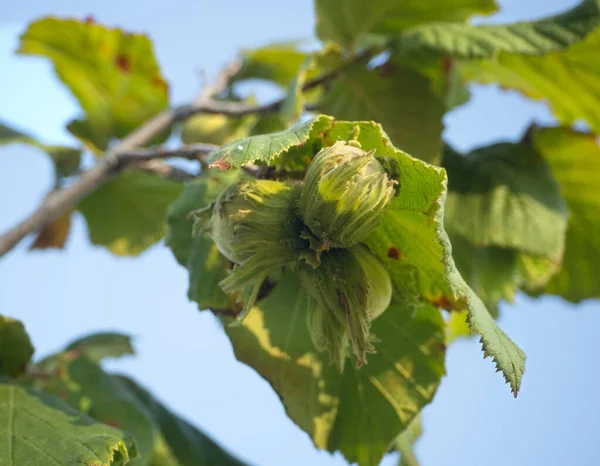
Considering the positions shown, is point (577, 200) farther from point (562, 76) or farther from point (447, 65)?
point (447, 65)

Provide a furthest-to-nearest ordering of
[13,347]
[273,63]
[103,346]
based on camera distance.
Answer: [273,63] < [103,346] < [13,347]

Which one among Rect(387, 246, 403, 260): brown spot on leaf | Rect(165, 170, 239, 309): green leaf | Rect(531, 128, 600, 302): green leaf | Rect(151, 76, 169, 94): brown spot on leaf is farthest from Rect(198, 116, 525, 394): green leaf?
Rect(151, 76, 169, 94): brown spot on leaf

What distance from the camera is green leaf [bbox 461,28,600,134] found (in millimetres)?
1093

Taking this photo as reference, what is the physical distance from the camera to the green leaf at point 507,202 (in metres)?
1.06

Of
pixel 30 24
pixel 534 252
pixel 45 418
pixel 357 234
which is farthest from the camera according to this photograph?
pixel 30 24

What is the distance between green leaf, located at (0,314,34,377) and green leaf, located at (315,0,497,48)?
2.47ft

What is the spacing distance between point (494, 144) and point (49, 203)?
33.2 inches

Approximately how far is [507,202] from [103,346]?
82 cm

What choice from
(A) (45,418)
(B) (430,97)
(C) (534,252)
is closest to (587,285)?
(C) (534,252)

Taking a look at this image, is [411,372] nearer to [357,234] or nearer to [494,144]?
[357,234]

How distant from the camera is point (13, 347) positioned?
3.06 feet

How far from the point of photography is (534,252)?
1.05 meters

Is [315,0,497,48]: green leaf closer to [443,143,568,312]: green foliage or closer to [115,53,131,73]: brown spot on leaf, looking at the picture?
[443,143,568,312]: green foliage

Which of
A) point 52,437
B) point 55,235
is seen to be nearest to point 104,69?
point 55,235
